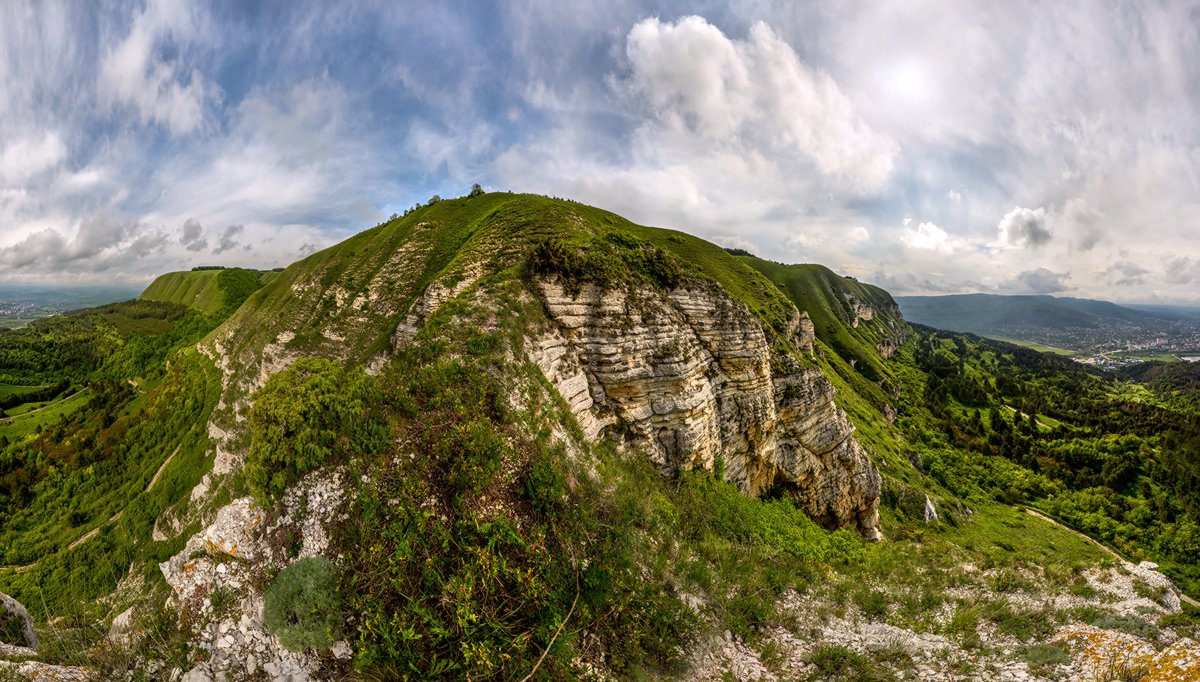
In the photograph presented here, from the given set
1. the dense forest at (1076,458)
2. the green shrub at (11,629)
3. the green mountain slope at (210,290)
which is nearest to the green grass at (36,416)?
the green mountain slope at (210,290)

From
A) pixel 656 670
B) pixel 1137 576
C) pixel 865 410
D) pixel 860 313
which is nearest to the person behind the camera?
pixel 656 670

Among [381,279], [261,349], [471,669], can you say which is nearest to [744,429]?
[471,669]

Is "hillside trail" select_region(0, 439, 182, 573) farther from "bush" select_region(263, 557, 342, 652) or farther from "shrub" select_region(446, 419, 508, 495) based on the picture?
"shrub" select_region(446, 419, 508, 495)

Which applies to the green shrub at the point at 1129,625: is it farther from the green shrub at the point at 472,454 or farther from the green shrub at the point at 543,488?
the green shrub at the point at 472,454

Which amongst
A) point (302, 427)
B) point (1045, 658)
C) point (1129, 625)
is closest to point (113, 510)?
point (302, 427)

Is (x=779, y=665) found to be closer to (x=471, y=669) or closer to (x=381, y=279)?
(x=471, y=669)

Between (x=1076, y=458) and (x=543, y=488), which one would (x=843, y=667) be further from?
(x=1076, y=458)
